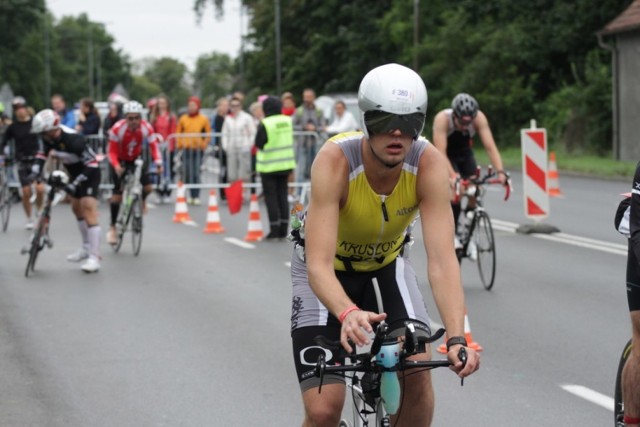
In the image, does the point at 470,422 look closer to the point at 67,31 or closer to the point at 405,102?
the point at 405,102

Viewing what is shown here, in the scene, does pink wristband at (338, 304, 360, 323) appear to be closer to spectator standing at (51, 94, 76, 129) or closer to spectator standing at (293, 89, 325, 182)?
spectator standing at (293, 89, 325, 182)

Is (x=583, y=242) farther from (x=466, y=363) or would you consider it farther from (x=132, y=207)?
(x=466, y=363)

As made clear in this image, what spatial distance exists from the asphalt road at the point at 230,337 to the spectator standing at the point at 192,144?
8324mm

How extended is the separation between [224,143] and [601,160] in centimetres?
1613

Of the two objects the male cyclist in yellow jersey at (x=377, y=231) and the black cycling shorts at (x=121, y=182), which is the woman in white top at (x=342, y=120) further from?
the male cyclist in yellow jersey at (x=377, y=231)

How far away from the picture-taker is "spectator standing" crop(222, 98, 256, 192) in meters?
25.5

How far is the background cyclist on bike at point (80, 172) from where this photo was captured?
14.8 metres

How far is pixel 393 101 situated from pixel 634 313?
59.6 inches

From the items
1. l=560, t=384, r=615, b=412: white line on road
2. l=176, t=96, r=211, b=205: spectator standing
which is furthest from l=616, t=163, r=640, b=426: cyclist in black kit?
l=176, t=96, r=211, b=205: spectator standing

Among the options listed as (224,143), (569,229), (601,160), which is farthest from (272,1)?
(569,229)

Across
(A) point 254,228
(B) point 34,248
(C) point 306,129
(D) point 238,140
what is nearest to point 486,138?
(B) point 34,248

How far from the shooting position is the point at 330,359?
5.21 m

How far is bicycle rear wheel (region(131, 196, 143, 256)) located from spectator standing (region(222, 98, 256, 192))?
8.35m

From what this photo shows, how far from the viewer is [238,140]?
25.5 metres
